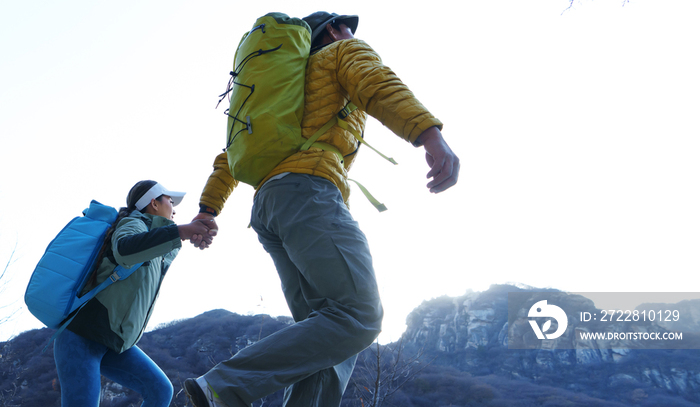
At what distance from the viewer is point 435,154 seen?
99 cm

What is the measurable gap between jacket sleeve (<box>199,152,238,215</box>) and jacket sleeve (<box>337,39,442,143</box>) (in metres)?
0.74

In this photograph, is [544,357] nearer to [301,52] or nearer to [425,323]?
[425,323]

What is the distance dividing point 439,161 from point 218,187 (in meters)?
1.05

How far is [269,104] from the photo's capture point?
3.79 feet

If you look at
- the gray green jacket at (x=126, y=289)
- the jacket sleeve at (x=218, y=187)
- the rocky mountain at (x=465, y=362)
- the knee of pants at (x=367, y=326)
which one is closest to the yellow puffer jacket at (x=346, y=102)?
the knee of pants at (x=367, y=326)

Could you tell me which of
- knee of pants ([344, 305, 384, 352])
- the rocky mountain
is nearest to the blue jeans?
knee of pants ([344, 305, 384, 352])

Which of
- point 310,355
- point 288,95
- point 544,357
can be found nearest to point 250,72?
point 288,95

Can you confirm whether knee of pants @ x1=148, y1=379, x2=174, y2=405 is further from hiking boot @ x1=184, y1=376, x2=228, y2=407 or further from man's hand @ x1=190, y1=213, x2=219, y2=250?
hiking boot @ x1=184, y1=376, x2=228, y2=407

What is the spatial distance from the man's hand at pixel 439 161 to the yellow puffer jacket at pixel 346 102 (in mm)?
26

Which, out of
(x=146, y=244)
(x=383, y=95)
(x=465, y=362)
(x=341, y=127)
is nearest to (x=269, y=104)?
(x=341, y=127)

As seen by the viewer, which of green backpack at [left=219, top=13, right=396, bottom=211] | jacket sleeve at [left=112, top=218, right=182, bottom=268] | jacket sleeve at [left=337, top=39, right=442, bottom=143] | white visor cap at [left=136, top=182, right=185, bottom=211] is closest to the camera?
jacket sleeve at [left=337, top=39, right=442, bottom=143]

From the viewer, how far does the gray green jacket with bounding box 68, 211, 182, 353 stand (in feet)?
5.00

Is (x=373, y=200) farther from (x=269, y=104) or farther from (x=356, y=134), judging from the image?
(x=269, y=104)

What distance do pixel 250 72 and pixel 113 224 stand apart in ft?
3.88
